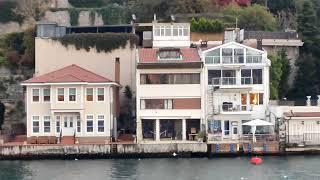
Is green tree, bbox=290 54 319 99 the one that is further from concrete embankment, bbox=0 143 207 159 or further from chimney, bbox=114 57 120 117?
concrete embankment, bbox=0 143 207 159

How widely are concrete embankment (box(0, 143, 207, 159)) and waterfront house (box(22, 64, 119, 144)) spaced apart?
2.43 m

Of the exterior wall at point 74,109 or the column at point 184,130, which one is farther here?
the column at point 184,130

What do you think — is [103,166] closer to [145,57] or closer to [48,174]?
[48,174]

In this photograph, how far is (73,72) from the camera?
68.1m

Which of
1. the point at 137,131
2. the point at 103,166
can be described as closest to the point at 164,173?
the point at 103,166

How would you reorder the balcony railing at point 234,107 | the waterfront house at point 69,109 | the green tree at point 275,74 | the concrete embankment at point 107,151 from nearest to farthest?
the concrete embankment at point 107,151, the waterfront house at point 69,109, the balcony railing at point 234,107, the green tree at point 275,74

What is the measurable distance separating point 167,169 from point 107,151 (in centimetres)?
791

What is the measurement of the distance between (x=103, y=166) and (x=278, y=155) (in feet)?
40.5

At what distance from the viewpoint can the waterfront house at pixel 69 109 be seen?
6600 cm

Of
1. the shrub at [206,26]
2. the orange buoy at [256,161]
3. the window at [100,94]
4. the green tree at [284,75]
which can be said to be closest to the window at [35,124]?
the window at [100,94]

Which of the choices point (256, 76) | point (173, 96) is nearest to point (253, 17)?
point (256, 76)

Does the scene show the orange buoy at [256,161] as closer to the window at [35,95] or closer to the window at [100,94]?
the window at [100,94]

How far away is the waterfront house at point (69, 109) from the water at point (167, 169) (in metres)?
4.55

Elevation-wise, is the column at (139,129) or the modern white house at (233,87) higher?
the modern white house at (233,87)
